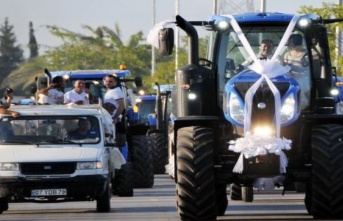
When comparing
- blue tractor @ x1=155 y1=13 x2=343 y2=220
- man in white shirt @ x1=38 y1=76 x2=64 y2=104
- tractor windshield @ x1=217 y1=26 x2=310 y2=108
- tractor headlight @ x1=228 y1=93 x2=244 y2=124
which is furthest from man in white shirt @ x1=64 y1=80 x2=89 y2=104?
tractor headlight @ x1=228 y1=93 x2=244 y2=124

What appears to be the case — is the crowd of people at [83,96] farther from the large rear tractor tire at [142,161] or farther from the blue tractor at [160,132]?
the blue tractor at [160,132]

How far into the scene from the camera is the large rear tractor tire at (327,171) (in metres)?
24.4

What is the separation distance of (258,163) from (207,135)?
2.65ft

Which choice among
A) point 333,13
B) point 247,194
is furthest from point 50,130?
point 333,13

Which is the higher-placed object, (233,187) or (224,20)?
(224,20)

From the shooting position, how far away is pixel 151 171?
3666 cm

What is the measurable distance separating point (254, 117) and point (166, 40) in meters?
1.60

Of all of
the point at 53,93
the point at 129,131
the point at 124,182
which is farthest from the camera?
the point at 129,131

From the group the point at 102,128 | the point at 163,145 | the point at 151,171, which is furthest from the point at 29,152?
the point at 163,145

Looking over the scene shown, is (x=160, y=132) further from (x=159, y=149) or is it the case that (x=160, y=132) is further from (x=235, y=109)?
(x=235, y=109)

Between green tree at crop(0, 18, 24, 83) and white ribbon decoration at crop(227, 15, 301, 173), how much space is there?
138 meters

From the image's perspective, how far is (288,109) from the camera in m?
24.7

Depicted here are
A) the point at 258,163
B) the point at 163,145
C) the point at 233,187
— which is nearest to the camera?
the point at 258,163

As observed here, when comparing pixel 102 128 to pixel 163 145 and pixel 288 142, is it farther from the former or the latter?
pixel 163 145
